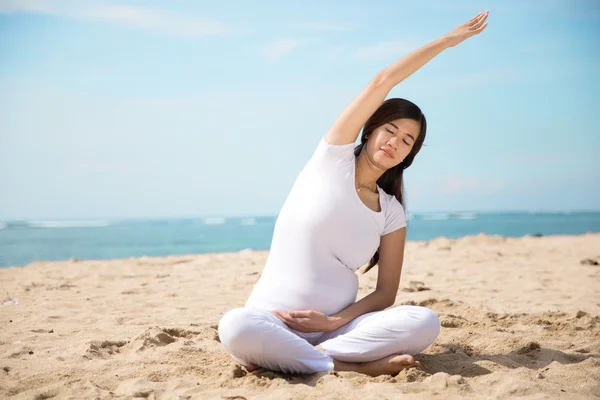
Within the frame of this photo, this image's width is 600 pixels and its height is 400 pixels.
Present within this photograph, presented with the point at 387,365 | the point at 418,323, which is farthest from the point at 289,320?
the point at 418,323

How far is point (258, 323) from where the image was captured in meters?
2.71

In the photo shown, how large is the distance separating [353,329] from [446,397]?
0.62m

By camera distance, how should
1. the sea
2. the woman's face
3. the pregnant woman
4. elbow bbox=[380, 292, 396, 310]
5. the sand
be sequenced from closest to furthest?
the sand → the pregnant woman → the woman's face → elbow bbox=[380, 292, 396, 310] → the sea

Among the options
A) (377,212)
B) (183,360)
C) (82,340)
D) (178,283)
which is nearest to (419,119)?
(377,212)

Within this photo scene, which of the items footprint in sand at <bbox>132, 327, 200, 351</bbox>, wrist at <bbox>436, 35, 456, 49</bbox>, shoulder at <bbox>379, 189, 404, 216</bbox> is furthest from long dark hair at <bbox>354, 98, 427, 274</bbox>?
footprint in sand at <bbox>132, 327, 200, 351</bbox>

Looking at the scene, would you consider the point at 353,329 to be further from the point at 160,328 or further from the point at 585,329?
the point at 585,329

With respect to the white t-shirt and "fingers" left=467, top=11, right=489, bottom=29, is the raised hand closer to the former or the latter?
"fingers" left=467, top=11, right=489, bottom=29

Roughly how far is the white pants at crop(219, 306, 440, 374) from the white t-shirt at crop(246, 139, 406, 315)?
0.17m

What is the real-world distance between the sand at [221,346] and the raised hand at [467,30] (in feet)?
5.69

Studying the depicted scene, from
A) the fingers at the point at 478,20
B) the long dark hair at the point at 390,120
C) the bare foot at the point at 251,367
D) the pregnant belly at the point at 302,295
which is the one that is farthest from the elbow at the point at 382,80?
the bare foot at the point at 251,367

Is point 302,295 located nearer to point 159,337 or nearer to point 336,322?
point 336,322

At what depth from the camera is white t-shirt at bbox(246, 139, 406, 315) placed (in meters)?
2.93

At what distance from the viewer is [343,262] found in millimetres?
3041

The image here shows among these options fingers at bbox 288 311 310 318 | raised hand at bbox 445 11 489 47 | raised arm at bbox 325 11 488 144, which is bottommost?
fingers at bbox 288 311 310 318
